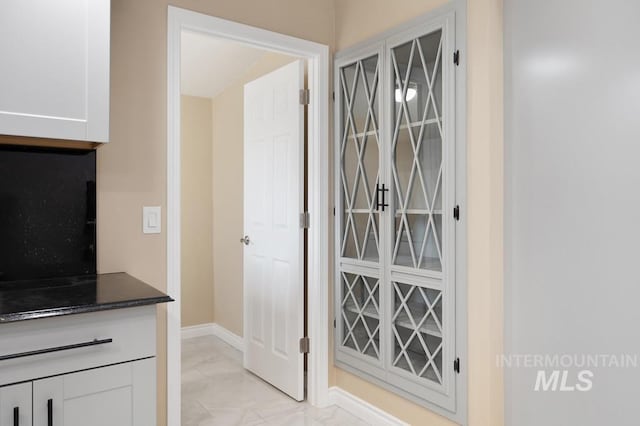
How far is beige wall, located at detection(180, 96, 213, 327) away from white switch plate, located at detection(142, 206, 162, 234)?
213cm

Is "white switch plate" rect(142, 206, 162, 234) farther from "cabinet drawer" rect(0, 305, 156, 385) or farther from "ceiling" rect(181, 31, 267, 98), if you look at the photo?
"ceiling" rect(181, 31, 267, 98)

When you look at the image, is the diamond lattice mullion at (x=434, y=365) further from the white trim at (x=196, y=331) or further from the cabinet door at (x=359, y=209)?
the white trim at (x=196, y=331)

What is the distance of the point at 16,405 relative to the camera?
138cm

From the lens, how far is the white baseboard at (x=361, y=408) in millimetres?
2483

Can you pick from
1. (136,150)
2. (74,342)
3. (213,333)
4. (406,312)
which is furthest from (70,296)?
(213,333)

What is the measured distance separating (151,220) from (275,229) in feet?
3.43

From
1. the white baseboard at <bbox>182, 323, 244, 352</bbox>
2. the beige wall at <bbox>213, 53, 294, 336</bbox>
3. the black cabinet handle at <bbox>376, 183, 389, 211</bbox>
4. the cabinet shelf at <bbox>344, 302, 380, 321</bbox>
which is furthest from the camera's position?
the white baseboard at <bbox>182, 323, 244, 352</bbox>

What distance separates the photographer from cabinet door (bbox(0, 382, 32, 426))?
4.47 ft

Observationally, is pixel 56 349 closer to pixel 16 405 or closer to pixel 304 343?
pixel 16 405

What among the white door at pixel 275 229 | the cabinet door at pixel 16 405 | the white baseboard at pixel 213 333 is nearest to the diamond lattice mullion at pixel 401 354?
the white door at pixel 275 229

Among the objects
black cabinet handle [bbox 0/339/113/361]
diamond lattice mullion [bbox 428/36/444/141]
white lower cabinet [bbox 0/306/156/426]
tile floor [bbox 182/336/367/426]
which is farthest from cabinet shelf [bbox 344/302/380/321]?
black cabinet handle [bbox 0/339/113/361]

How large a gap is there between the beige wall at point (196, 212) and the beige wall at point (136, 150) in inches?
83.4

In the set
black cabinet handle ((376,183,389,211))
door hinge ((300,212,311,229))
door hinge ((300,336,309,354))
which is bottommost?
door hinge ((300,336,309,354))

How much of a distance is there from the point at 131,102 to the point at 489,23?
5.37 feet
